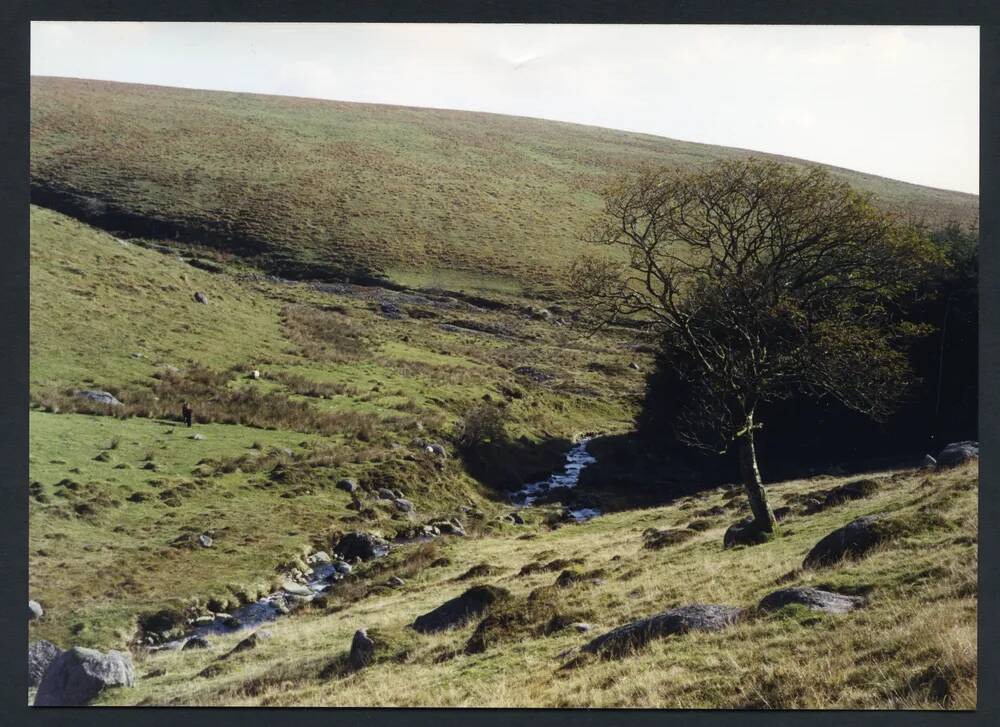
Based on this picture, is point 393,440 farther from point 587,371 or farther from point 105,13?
point 105,13

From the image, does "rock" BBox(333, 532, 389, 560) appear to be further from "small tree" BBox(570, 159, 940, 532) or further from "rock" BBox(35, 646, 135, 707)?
"small tree" BBox(570, 159, 940, 532)

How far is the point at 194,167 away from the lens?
58.1m

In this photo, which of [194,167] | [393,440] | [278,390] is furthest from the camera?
[194,167]

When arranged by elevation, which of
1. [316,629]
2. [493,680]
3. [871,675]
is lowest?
[316,629]

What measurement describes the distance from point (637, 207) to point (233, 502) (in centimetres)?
1457

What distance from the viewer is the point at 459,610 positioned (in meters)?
15.7

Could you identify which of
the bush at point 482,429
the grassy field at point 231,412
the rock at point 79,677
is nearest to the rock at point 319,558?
the grassy field at point 231,412

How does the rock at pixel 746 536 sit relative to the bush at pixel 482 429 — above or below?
above

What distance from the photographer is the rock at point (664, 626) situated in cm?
1227

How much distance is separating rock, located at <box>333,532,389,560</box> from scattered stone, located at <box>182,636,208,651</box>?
612cm

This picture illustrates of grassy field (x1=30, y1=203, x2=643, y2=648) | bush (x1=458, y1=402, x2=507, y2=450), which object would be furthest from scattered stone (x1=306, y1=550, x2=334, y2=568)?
bush (x1=458, y1=402, x2=507, y2=450)

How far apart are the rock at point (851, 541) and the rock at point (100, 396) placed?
73.3 ft

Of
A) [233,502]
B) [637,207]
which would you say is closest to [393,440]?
[233,502]

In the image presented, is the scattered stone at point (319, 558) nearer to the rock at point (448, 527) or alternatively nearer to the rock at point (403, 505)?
the rock at point (403, 505)
